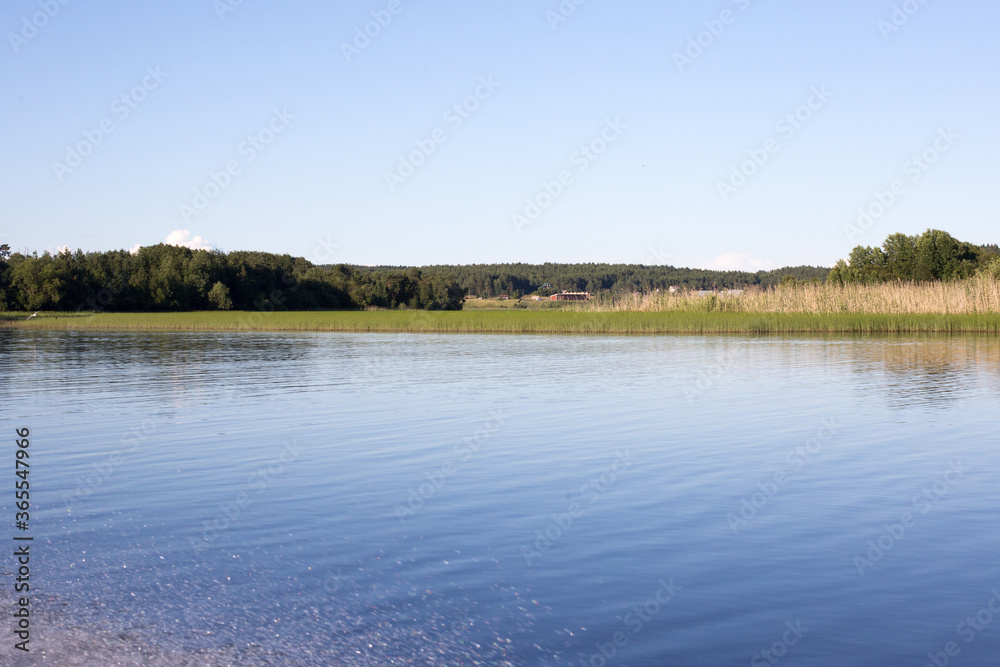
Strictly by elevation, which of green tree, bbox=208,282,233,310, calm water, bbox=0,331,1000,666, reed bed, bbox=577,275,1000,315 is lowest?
calm water, bbox=0,331,1000,666

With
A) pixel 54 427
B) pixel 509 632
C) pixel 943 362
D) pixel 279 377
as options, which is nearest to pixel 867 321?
pixel 943 362

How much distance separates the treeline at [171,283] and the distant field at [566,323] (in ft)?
29.2

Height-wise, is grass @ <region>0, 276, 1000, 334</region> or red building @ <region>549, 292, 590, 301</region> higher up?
red building @ <region>549, 292, 590, 301</region>

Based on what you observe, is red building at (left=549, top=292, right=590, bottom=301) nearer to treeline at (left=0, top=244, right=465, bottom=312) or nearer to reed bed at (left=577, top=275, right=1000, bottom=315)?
treeline at (left=0, top=244, right=465, bottom=312)

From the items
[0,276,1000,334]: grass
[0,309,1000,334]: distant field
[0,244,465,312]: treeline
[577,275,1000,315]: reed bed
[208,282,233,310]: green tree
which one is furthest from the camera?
[208,282,233,310]: green tree

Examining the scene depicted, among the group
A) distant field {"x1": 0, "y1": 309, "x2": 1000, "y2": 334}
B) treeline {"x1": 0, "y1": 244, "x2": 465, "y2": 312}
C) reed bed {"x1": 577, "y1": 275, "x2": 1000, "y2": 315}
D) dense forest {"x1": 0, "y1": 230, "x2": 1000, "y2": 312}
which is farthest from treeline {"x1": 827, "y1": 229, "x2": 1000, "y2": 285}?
treeline {"x1": 0, "y1": 244, "x2": 465, "y2": 312}

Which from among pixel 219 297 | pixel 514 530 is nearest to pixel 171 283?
pixel 219 297

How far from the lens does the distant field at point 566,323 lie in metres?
49.1

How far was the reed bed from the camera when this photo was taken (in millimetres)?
50781

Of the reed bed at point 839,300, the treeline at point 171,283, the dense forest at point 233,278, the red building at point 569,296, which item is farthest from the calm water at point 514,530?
the red building at point 569,296

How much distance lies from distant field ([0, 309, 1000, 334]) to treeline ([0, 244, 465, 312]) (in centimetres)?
889

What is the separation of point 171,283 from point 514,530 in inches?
3700

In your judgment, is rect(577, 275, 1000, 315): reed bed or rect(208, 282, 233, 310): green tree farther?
rect(208, 282, 233, 310): green tree

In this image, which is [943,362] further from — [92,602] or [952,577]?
[92,602]
